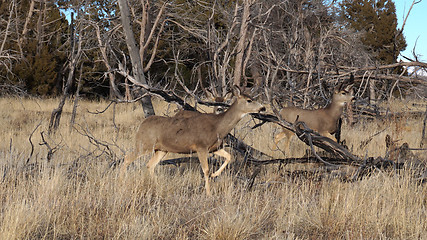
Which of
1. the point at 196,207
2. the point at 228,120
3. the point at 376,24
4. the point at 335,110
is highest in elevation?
the point at 376,24

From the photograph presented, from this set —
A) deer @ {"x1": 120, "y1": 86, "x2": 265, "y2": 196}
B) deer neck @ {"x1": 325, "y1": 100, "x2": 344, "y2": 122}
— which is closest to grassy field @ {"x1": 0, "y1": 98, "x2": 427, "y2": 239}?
deer @ {"x1": 120, "y1": 86, "x2": 265, "y2": 196}

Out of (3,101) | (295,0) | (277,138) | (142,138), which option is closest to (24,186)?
(142,138)

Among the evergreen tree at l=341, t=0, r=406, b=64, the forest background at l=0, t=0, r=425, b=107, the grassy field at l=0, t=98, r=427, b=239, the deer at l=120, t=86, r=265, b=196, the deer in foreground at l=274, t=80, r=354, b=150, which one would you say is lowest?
the grassy field at l=0, t=98, r=427, b=239

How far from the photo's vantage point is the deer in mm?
5945

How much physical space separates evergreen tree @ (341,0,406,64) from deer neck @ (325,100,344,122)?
633 inches

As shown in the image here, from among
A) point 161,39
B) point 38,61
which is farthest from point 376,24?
point 38,61

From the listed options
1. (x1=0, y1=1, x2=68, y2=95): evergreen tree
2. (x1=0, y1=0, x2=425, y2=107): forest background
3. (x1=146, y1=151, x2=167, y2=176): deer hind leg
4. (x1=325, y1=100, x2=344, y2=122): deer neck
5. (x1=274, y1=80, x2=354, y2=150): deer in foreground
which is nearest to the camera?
(x1=146, y1=151, x2=167, y2=176): deer hind leg

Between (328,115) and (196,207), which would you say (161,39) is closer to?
(328,115)

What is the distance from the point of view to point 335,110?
902 cm

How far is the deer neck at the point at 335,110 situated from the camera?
29.4 feet

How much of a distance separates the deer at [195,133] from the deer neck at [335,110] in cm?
333

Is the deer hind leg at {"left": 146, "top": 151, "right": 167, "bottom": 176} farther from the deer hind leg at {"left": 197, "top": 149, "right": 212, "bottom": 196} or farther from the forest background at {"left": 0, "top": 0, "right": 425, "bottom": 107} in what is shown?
the forest background at {"left": 0, "top": 0, "right": 425, "bottom": 107}

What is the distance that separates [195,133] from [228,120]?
491 mm

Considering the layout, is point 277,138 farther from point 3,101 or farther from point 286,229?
point 3,101
